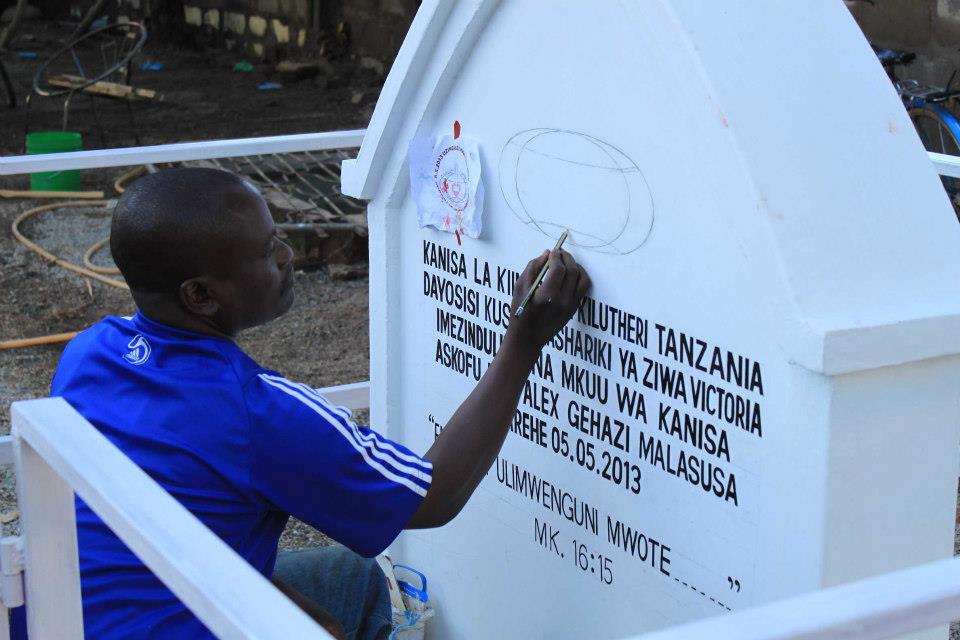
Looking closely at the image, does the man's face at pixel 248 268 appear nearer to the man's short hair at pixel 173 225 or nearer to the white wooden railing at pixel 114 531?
the man's short hair at pixel 173 225

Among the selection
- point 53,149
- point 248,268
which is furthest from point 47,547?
point 53,149

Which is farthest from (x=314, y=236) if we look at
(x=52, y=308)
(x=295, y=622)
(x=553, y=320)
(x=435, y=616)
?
(x=295, y=622)

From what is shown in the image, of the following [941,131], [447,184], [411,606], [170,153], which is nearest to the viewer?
[447,184]

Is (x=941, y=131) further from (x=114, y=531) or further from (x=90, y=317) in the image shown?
(x=114, y=531)

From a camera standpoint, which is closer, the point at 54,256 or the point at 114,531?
the point at 114,531

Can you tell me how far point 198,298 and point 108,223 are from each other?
5817mm

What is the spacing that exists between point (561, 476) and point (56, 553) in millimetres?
946

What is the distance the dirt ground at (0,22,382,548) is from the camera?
5.28 m

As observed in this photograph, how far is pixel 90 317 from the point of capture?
588cm

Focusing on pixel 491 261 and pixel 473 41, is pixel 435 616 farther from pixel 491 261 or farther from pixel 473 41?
pixel 473 41

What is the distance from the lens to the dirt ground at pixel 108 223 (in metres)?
5.28

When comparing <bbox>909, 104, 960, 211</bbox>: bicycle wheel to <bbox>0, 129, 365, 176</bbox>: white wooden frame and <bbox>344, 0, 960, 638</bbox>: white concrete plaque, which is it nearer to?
<bbox>0, 129, 365, 176</bbox>: white wooden frame

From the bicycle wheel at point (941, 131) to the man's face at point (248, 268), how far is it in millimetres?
4529

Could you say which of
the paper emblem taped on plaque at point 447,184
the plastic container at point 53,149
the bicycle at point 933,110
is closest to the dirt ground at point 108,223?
the plastic container at point 53,149
